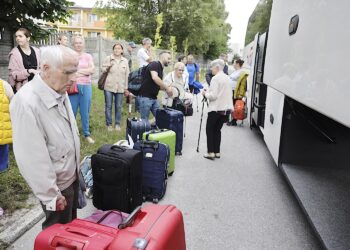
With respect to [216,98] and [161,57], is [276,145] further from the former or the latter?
[161,57]

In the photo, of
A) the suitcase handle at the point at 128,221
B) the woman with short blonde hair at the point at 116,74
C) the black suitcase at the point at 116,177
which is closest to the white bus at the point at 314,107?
the suitcase handle at the point at 128,221

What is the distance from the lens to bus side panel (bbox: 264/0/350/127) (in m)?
2.10

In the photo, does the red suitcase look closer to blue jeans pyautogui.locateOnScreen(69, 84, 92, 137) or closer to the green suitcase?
the green suitcase

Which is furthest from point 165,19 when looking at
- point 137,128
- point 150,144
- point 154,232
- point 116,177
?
point 154,232

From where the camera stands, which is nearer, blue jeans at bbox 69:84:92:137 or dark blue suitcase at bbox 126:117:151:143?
dark blue suitcase at bbox 126:117:151:143

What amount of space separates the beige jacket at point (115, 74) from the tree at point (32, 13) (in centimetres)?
140

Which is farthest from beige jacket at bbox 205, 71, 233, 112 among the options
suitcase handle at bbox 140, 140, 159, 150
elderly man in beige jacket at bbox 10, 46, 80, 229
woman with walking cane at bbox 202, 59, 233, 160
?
elderly man in beige jacket at bbox 10, 46, 80, 229

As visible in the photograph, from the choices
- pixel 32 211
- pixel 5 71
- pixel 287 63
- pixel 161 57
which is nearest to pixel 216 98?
pixel 161 57

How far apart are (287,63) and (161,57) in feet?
9.22

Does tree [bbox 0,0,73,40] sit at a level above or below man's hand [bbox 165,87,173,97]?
above

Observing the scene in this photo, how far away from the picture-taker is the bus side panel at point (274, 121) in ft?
15.1

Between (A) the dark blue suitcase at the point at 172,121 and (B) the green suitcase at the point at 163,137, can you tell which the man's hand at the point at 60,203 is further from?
(A) the dark blue suitcase at the point at 172,121

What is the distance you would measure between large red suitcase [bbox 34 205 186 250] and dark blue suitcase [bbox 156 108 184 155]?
386cm

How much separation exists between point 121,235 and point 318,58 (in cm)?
198
